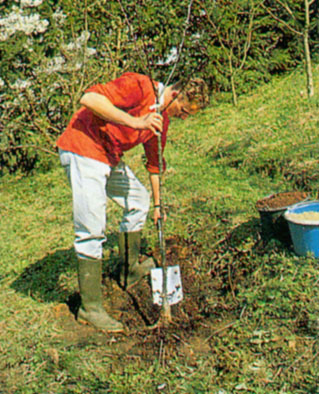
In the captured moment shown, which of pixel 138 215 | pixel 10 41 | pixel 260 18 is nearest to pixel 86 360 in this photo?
pixel 138 215

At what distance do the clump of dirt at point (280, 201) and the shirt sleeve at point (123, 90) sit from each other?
1468mm

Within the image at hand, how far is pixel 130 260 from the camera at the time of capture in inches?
200

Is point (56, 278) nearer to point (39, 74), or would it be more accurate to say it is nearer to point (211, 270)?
point (211, 270)

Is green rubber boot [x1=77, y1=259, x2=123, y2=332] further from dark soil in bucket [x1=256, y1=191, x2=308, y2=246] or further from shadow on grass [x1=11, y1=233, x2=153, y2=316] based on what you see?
dark soil in bucket [x1=256, y1=191, x2=308, y2=246]

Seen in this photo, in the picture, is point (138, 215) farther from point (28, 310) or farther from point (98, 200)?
point (28, 310)

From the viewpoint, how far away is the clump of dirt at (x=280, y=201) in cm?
495

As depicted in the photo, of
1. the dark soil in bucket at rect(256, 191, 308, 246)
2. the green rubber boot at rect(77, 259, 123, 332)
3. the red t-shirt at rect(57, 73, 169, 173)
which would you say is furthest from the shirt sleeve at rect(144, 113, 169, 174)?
the dark soil in bucket at rect(256, 191, 308, 246)

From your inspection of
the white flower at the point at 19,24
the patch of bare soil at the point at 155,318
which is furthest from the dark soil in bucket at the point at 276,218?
the white flower at the point at 19,24

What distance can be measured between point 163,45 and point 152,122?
250 inches

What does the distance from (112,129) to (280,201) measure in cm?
156

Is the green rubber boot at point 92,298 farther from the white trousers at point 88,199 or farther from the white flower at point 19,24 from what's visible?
the white flower at point 19,24

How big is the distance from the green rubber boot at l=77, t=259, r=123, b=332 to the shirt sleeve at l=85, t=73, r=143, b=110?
113 centimetres

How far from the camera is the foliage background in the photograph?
843 cm

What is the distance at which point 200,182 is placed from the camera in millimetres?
6832
